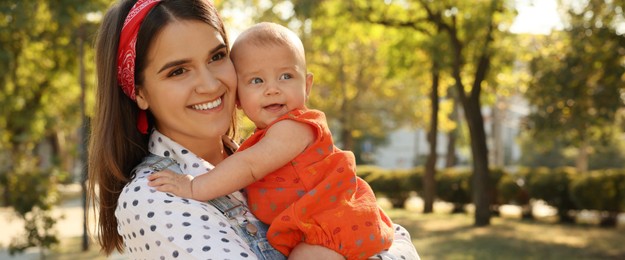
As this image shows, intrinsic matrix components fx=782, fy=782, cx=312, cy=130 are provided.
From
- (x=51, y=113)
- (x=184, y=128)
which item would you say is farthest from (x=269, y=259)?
(x=51, y=113)

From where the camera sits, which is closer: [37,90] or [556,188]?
[556,188]

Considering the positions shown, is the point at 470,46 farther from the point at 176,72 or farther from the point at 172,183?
the point at 172,183

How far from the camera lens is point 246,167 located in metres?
2.30

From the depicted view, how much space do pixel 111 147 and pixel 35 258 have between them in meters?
13.9

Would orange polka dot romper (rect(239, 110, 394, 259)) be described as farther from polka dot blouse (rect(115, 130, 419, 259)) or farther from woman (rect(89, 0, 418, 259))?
polka dot blouse (rect(115, 130, 419, 259))

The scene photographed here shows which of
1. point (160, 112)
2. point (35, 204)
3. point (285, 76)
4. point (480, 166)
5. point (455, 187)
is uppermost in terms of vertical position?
point (285, 76)

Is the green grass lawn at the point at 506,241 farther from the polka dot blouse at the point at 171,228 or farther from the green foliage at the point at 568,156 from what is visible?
the green foliage at the point at 568,156

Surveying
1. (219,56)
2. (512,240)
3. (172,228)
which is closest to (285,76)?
(219,56)

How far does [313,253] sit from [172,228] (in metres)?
0.46

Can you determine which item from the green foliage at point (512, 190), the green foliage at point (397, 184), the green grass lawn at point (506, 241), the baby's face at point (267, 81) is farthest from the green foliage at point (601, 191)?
the baby's face at point (267, 81)

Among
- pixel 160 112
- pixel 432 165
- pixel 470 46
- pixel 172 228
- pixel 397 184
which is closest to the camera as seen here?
pixel 172 228

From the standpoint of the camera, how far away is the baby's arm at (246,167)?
217 centimetres

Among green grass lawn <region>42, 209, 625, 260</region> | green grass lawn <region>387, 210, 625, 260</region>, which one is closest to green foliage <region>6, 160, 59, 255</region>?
green grass lawn <region>42, 209, 625, 260</region>

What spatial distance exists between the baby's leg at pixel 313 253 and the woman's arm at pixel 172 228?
223 millimetres
